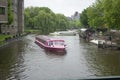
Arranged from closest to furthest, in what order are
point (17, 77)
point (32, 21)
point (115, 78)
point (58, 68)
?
point (115, 78) → point (17, 77) → point (58, 68) → point (32, 21)

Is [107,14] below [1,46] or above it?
above

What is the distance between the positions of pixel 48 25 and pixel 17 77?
399 ft

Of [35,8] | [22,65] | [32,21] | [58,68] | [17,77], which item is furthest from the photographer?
[35,8]

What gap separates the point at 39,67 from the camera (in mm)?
27750

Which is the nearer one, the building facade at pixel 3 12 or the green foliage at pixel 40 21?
the building facade at pixel 3 12

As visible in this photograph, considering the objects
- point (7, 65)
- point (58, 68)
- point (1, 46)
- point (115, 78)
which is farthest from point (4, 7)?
point (115, 78)

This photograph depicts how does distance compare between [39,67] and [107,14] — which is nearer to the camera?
[39,67]

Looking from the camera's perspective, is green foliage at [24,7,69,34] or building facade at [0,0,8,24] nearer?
building facade at [0,0,8,24]

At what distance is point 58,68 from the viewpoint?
27062mm

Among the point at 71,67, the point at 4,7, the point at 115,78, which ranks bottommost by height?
the point at 71,67

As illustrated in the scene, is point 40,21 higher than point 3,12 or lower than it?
lower

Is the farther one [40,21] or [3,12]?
[40,21]

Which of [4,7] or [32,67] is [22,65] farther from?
[4,7]

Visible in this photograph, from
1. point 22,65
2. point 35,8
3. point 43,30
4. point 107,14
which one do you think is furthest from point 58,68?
point 35,8
